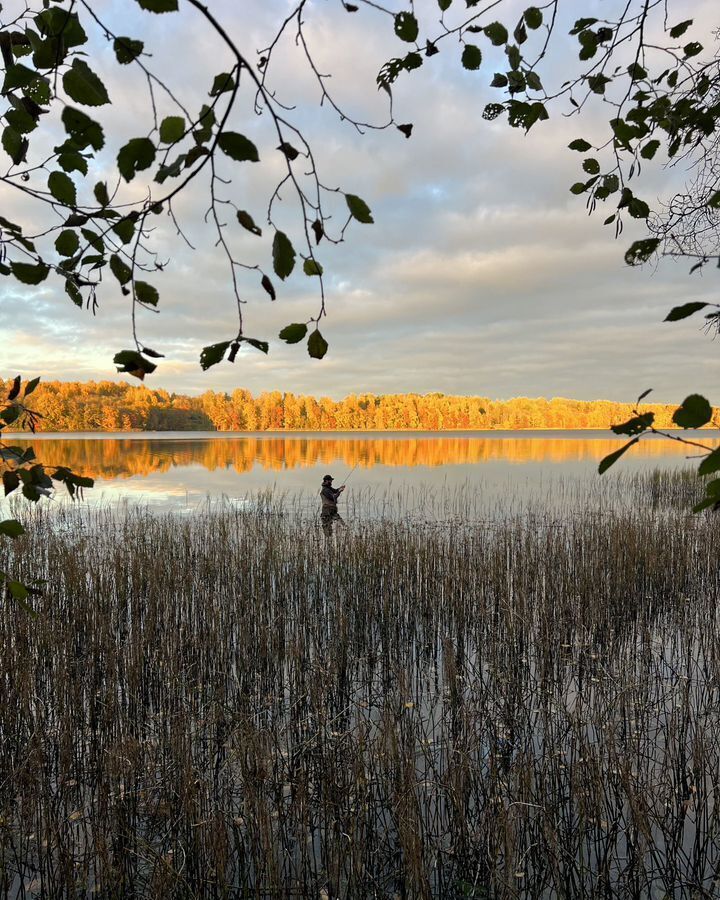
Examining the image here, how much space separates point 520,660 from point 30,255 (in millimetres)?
5111

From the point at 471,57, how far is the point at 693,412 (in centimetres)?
154

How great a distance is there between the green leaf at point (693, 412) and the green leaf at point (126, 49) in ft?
4.11

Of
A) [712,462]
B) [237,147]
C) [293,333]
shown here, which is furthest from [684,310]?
[237,147]

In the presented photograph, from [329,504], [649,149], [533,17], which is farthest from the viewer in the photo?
[329,504]

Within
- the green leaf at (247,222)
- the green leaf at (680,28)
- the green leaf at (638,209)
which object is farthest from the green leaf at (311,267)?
the green leaf at (680,28)

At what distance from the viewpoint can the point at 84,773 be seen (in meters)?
3.72

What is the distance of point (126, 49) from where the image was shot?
1.11m

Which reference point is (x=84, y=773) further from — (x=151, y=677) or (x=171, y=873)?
(x=171, y=873)

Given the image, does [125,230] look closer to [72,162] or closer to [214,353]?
[72,162]

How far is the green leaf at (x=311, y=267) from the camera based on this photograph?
3.88 ft

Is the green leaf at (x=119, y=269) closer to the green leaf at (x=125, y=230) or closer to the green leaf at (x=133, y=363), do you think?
the green leaf at (x=125, y=230)

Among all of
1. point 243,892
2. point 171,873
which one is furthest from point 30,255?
point 243,892

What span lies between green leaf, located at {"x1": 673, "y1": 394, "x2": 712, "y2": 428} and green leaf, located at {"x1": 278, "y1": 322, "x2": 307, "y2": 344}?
71 centimetres

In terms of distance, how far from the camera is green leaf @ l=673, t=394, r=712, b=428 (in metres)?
1.05
